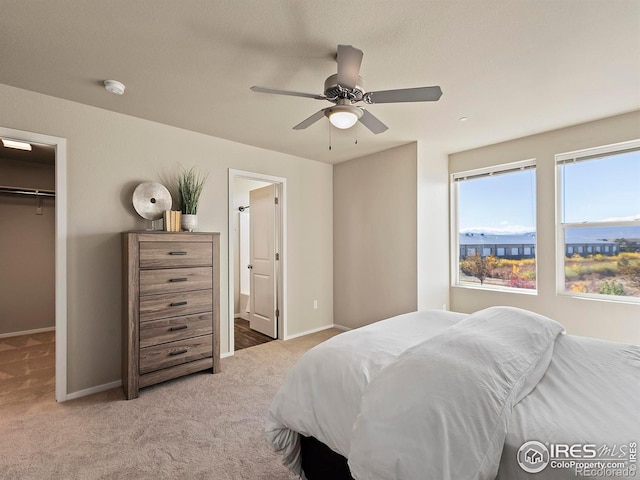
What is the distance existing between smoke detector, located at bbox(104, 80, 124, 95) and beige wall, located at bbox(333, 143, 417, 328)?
2924 millimetres

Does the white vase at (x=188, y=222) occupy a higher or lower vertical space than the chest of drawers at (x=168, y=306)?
higher

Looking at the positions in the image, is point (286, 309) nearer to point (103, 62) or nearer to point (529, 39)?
point (103, 62)

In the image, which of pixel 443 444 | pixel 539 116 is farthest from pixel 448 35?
pixel 443 444

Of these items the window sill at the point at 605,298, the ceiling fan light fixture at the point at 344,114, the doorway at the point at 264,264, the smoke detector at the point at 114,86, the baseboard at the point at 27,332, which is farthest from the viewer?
the baseboard at the point at 27,332

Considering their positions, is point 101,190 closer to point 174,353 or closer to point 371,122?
point 174,353

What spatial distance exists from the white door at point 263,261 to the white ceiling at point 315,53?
1578 millimetres

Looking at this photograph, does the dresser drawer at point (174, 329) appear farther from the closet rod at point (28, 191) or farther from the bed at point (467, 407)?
the closet rod at point (28, 191)

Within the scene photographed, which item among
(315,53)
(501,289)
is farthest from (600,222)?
(315,53)

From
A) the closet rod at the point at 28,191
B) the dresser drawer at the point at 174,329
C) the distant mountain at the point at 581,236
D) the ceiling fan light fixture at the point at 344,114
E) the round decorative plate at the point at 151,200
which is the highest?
the ceiling fan light fixture at the point at 344,114

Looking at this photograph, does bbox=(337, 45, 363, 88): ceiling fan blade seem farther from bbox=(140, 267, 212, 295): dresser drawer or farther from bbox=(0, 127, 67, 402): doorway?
bbox=(0, 127, 67, 402): doorway

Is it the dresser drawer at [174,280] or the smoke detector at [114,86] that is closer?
the smoke detector at [114,86]

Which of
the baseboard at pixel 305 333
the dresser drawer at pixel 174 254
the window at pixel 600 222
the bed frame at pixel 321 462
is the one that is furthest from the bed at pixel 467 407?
the baseboard at pixel 305 333

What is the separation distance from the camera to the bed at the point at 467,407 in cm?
92

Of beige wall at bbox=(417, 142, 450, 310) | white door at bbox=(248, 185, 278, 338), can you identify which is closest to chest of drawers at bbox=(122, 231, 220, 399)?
white door at bbox=(248, 185, 278, 338)
